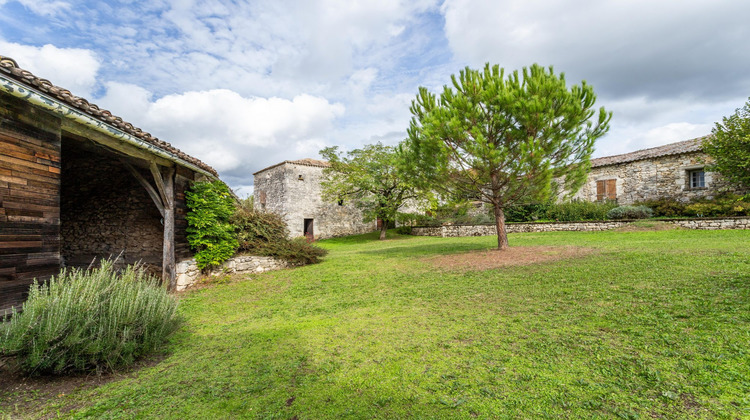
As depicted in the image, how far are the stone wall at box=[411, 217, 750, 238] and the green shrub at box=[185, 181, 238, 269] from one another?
1319 centimetres

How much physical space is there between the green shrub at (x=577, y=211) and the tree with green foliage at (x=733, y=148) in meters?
4.32

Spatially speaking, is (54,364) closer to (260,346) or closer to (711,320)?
(260,346)

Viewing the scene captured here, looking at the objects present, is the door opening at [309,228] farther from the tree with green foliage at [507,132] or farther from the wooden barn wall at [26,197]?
the wooden barn wall at [26,197]

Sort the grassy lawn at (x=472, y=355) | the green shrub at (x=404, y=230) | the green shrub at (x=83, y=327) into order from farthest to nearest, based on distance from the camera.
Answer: the green shrub at (x=404, y=230) → the green shrub at (x=83, y=327) → the grassy lawn at (x=472, y=355)

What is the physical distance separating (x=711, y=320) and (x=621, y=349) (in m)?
1.34

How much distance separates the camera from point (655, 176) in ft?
55.2

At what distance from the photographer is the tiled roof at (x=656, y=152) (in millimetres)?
15969

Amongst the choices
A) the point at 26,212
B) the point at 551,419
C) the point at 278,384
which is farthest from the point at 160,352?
the point at 551,419

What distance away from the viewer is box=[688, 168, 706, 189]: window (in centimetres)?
1548

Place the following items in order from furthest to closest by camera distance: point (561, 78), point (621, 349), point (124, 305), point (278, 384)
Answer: point (561, 78), point (124, 305), point (621, 349), point (278, 384)

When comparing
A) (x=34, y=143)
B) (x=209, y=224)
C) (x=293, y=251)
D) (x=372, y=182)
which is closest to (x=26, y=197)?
(x=34, y=143)

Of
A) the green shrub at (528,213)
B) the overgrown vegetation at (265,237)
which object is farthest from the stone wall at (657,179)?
the overgrown vegetation at (265,237)

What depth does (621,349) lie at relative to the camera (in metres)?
2.98

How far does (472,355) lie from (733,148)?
632 inches
